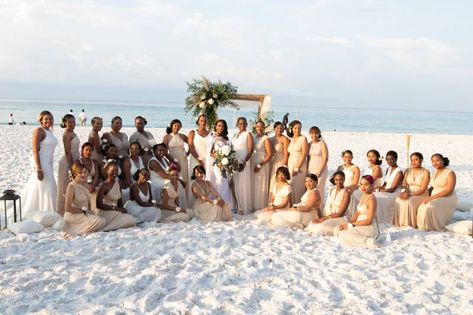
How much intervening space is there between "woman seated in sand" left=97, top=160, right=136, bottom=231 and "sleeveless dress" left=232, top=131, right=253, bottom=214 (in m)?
2.44

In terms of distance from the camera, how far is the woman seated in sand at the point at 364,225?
23.5 ft

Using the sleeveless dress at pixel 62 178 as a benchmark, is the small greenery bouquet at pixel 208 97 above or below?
above

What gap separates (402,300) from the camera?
5191 mm

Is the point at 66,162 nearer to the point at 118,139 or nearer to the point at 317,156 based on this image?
the point at 118,139

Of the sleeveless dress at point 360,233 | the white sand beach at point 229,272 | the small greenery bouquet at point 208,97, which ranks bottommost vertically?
the white sand beach at point 229,272

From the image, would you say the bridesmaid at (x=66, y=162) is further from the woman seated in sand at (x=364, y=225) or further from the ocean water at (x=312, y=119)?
the ocean water at (x=312, y=119)

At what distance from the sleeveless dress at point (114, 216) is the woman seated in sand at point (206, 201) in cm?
136

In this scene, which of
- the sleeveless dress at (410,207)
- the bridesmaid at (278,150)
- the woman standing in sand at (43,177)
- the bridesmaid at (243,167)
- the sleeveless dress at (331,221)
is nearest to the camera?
the sleeveless dress at (331,221)

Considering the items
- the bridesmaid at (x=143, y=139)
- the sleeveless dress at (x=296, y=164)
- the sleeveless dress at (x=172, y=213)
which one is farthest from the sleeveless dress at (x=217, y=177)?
the sleeveless dress at (x=296, y=164)

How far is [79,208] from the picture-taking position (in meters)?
7.25

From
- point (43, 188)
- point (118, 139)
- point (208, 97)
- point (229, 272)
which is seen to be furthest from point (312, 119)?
point (229, 272)

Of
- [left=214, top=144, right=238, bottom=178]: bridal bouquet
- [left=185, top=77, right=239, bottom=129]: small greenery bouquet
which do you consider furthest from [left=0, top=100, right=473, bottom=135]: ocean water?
[left=214, top=144, right=238, bottom=178]: bridal bouquet

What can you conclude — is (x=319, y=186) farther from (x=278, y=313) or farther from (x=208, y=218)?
(x=278, y=313)

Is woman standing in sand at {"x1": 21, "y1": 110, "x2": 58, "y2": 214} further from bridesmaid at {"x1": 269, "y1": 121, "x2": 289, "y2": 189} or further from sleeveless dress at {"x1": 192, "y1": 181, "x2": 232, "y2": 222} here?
bridesmaid at {"x1": 269, "y1": 121, "x2": 289, "y2": 189}
